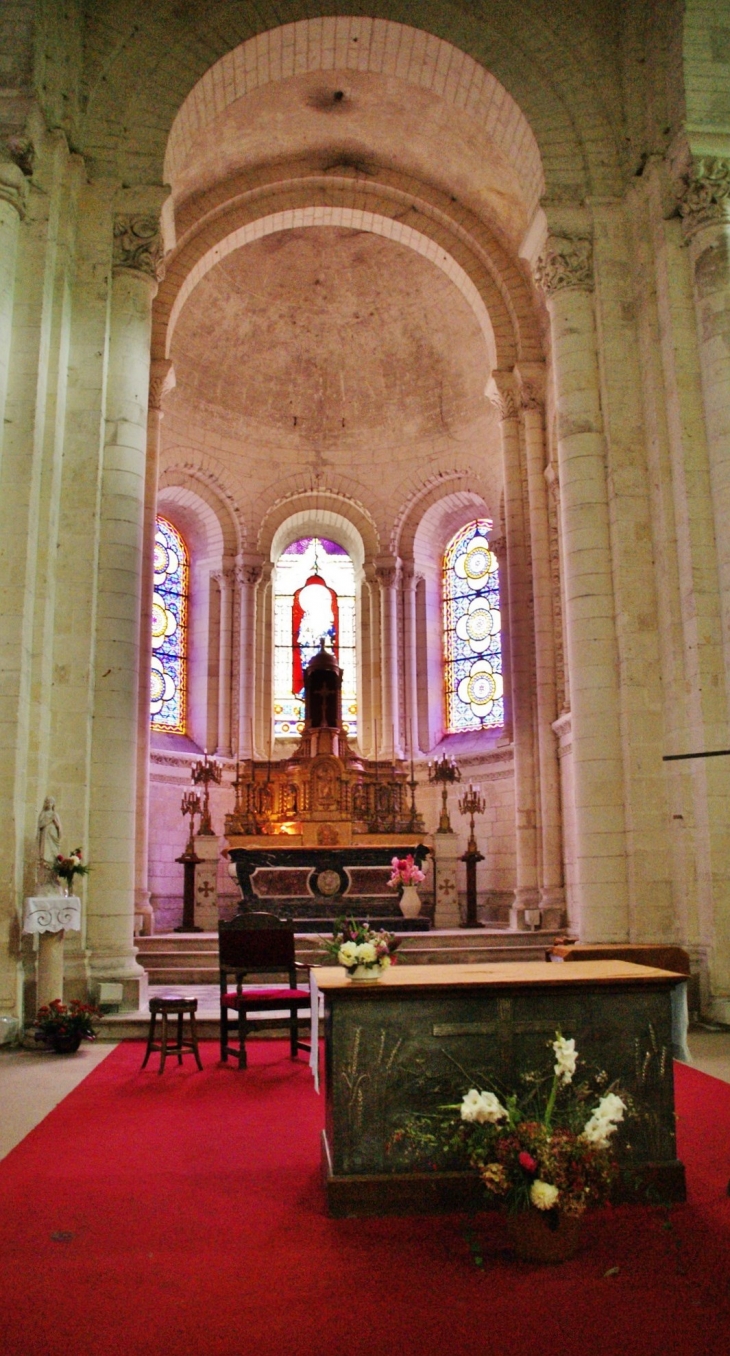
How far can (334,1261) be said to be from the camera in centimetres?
429

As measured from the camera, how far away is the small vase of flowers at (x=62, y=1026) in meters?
9.22

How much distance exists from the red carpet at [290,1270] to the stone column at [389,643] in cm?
1409

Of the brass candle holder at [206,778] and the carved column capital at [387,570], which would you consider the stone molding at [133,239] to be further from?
the carved column capital at [387,570]

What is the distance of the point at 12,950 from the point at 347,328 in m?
14.5

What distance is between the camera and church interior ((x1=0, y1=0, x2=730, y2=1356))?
33.4ft

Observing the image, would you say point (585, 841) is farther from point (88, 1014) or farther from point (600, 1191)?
point (600, 1191)

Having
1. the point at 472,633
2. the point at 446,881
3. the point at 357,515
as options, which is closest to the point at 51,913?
the point at 446,881

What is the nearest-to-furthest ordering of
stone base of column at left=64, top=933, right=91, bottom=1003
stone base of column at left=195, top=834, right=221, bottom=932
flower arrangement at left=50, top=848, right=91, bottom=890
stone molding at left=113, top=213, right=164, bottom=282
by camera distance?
flower arrangement at left=50, top=848, right=91, bottom=890 < stone base of column at left=64, top=933, right=91, bottom=1003 < stone molding at left=113, top=213, right=164, bottom=282 < stone base of column at left=195, top=834, right=221, bottom=932

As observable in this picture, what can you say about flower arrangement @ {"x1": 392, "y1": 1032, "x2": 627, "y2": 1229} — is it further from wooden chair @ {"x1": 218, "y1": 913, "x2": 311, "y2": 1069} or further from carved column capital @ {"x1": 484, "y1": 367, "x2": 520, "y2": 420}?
carved column capital @ {"x1": 484, "y1": 367, "x2": 520, "y2": 420}

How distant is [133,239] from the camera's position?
12.5 meters

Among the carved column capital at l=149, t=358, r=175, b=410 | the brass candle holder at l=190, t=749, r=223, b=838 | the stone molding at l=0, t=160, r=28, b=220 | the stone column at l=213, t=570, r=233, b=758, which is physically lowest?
the brass candle holder at l=190, t=749, r=223, b=838

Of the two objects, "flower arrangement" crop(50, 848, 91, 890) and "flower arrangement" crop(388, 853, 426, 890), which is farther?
"flower arrangement" crop(388, 853, 426, 890)

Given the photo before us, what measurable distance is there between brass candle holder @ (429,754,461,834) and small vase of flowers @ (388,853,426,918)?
1109mm

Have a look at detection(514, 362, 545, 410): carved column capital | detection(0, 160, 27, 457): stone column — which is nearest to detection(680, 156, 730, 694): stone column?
detection(514, 362, 545, 410): carved column capital
